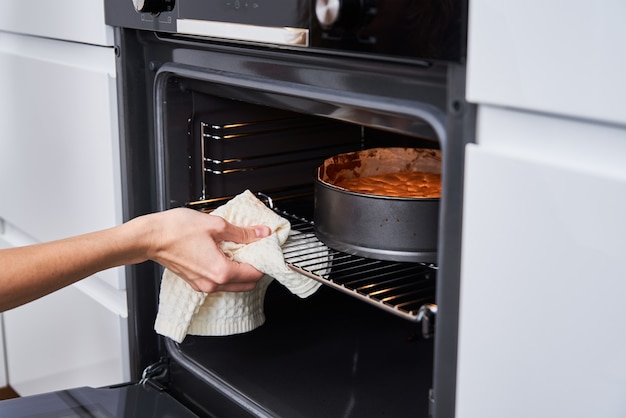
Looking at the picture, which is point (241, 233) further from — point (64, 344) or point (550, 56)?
point (64, 344)

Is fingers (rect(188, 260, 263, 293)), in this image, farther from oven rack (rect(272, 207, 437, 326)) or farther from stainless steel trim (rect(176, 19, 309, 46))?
stainless steel trim (rect(176, 19, 309, 46))

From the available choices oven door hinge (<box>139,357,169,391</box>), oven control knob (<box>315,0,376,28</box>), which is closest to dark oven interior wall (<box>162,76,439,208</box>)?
oven door hinge (<box>139,357,169,391</box>)

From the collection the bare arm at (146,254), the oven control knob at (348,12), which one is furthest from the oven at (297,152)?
the bare arm at (146,254)

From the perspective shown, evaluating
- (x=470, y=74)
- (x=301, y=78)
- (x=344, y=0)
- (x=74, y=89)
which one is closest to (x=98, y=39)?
(x=74, y=89)

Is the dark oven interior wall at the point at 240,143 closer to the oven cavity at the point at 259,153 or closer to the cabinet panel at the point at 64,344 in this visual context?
the oven cavity at the point at 259,153

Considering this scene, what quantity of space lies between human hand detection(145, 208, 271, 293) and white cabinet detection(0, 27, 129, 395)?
0.28 m

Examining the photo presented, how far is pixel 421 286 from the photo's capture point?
3.64ft

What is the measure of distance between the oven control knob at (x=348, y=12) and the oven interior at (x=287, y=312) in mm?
329

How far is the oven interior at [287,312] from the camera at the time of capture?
3.95 feet

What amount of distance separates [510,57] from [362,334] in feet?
2.60

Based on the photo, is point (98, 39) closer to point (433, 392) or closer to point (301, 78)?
point (301, 78)

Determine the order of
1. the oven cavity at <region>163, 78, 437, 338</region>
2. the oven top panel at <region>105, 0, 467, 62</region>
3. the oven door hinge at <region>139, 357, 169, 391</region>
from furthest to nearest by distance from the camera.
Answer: the oven door hinge at <region>139, 357, 169, 391</region>
the oven cavity at <region>163, 78, 437, 338</region>
the oven top panel at <region>105, 0, 467, 62</region>

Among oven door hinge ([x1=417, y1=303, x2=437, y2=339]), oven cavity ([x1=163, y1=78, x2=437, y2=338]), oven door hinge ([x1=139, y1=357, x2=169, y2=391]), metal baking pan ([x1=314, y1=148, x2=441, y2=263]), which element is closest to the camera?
oven door hinge ([x1=417, y1=303, x2=437, y2=339])

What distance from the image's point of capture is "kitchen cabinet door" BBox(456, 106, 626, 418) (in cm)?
69
